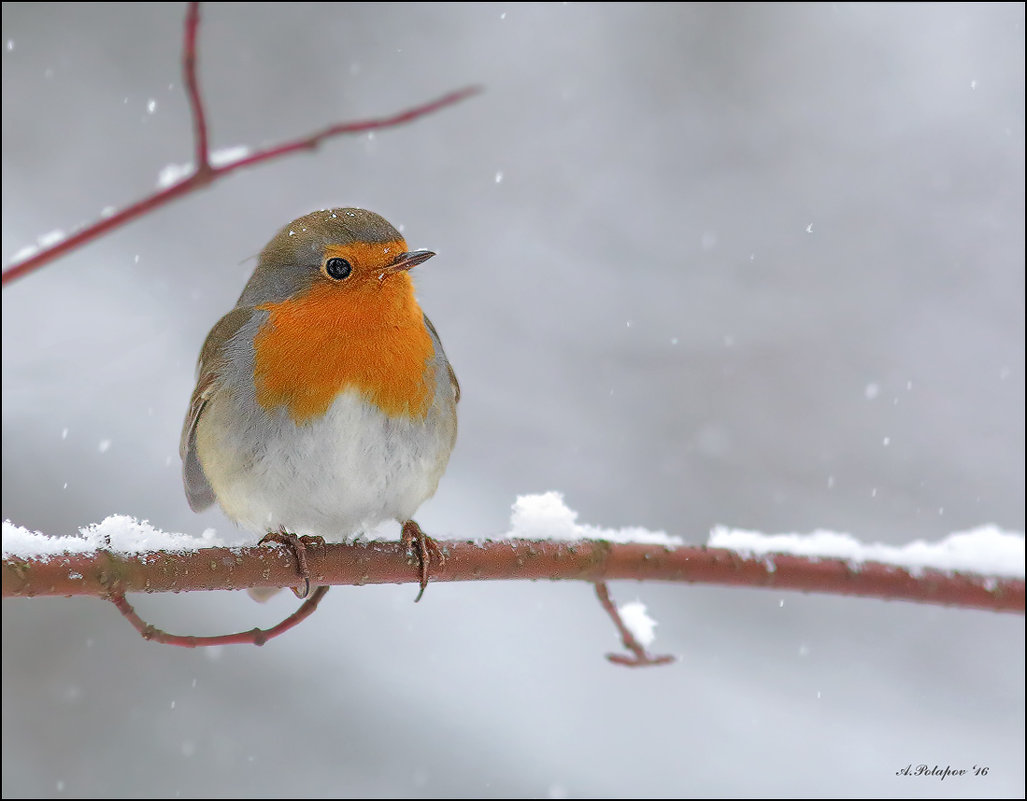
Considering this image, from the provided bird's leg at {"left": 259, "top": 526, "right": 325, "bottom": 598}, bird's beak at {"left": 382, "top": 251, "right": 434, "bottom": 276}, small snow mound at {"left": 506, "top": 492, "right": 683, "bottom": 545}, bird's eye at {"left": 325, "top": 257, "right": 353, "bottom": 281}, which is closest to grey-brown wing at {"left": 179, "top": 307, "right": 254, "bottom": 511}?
bird's eye at {"left": 325, "top": 257, "right": 353, "bottom": 281}

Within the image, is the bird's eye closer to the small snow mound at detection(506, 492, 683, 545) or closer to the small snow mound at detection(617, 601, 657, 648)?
the small snow mound at detection(506, 492, 683, 545)

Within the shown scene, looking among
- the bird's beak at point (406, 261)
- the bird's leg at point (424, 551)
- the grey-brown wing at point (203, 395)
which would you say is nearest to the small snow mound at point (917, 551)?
the bird's leg at point (424, 551)

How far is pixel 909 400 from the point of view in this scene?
762cm

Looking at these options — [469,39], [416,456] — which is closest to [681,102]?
[469,39]

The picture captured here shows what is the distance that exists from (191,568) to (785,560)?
1.50m

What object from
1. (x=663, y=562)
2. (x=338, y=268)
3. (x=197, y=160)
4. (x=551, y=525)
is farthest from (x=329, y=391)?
(x=197, y=160)

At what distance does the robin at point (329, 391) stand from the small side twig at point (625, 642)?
0.52m

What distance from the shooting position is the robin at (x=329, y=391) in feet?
10.3

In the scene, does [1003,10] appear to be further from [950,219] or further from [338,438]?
[338,438]

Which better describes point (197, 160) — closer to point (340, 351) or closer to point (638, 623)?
point (340, 351)

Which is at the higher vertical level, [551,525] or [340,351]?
[340,351]

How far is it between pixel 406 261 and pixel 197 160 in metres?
1.97

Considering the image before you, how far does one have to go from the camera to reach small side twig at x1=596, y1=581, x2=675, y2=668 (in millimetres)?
2877

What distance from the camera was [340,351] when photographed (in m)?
3.13
